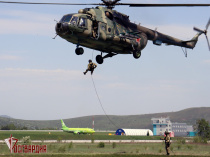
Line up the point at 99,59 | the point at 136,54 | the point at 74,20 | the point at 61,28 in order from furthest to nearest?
the point at 136,54, the point at 99,59, the point at 74,20, the point at 61,28

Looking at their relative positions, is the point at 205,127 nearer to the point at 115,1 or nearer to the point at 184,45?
the point at 184,45

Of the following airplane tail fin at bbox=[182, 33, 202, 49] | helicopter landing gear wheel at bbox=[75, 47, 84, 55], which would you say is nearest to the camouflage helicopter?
helicopter landing gear wheel at bbox=[75, 47, 84, 55]

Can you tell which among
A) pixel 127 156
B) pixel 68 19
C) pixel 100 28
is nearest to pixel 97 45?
pixel 100 28

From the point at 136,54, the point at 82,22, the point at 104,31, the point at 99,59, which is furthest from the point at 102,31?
the point at 136,54

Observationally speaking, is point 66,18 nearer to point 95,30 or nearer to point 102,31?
point 95,30

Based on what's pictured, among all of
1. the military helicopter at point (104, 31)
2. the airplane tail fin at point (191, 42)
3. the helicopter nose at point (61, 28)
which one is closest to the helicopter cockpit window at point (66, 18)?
the military helicopter at point (104, 31)

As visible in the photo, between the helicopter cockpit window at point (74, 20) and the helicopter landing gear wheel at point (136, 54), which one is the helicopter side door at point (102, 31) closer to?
the helicopter cockpit window at point (74, 20)

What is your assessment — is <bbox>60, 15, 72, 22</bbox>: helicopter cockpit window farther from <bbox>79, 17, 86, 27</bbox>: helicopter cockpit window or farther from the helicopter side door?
the helicopter side door

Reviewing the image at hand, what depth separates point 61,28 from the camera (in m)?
31.1

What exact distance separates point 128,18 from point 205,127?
63.6m

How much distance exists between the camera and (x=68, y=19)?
3153 cm

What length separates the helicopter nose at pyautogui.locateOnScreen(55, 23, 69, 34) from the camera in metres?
31.0

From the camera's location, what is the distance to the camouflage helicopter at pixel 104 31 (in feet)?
103

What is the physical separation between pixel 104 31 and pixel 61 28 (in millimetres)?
3958
